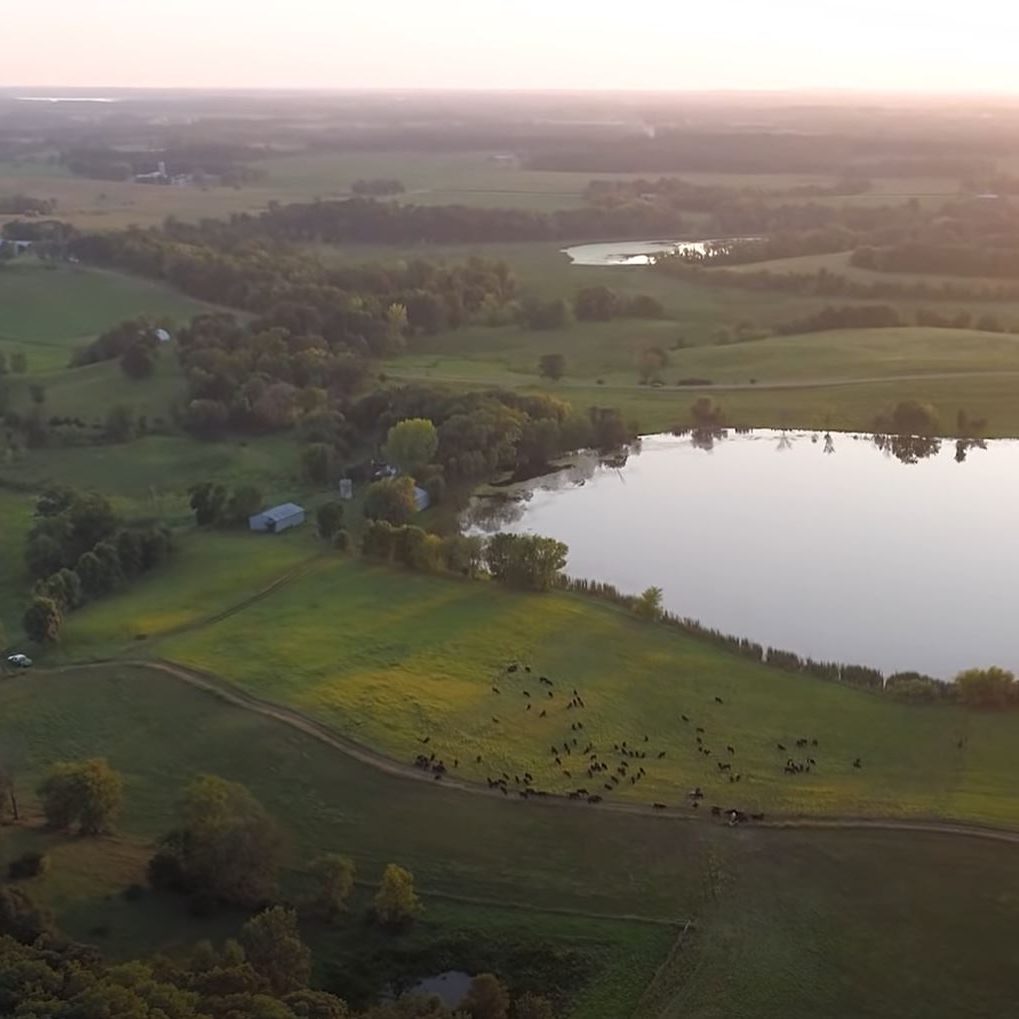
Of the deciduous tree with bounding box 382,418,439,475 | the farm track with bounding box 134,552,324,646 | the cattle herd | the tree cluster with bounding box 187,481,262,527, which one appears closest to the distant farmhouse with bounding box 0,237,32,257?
the deciduous tree with bounding box 382,418,439,475

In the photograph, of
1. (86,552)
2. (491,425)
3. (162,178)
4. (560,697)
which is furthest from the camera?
(162,178)

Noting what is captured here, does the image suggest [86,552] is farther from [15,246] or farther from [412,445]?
[15,246]

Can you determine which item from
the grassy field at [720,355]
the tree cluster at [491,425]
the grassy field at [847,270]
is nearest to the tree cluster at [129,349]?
the tree cluster at [491,425]

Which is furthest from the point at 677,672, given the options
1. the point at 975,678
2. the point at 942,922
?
the point at 942,922

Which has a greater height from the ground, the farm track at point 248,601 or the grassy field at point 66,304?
the grassy field at point 66,304

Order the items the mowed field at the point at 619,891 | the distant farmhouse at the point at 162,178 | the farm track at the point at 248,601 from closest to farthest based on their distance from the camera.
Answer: the mowed field at the point at 619,891
the farm track at the point at 248,601
the distant farmhouse at the point at 162,178

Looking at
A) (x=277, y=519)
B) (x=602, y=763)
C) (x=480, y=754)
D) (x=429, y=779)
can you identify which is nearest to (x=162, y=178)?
(x=277, y=519)

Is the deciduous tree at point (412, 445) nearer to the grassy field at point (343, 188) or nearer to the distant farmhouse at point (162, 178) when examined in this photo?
the grassy field at point (343, 188)
